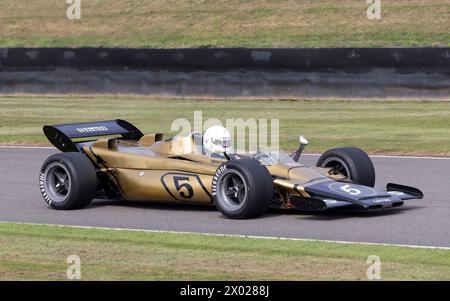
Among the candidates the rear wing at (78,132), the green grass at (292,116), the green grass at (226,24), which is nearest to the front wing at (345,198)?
the rear wing at (78,132)

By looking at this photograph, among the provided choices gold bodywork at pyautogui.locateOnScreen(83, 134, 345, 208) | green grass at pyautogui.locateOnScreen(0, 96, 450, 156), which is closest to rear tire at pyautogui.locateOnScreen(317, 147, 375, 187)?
gold bodywork at pyautogui.locateOnScreen(83, 134, 345, 208)

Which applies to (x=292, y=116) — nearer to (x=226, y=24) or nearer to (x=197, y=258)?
(x=226, y=24)

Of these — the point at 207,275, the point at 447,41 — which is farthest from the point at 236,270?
the point at 447,41

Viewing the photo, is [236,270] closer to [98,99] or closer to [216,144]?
[216,144]

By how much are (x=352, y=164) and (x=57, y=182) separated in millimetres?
3256

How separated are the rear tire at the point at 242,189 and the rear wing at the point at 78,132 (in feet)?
7.33

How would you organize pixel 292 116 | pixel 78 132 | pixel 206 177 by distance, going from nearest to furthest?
pixel 206 177 → pixel 78 132 → pixel 292 116

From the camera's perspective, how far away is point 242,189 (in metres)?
11.3

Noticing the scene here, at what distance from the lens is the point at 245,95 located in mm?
24203

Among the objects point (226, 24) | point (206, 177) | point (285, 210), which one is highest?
point (226, 24)

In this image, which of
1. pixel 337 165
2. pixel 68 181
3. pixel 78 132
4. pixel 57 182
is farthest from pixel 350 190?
pixel 78 132

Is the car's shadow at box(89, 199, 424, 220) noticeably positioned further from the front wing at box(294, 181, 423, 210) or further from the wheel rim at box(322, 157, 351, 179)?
the wheel rim at box(322, 157, 351, 179)

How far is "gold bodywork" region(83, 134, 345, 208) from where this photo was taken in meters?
11.4

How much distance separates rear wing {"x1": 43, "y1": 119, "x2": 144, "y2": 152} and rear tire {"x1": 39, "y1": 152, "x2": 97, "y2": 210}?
53 cm
